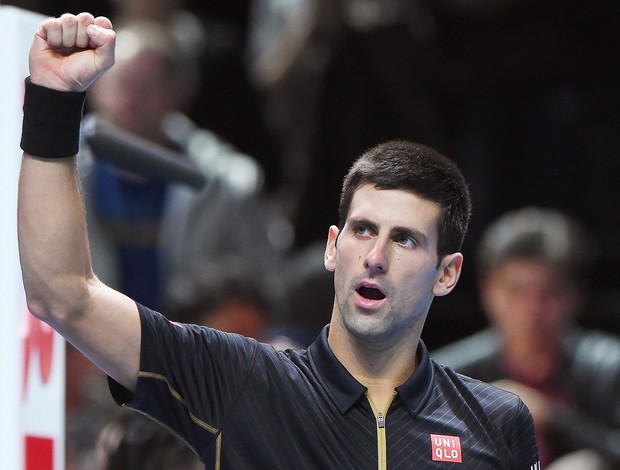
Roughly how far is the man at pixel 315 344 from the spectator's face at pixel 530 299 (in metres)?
2.42

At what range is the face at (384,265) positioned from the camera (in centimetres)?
286

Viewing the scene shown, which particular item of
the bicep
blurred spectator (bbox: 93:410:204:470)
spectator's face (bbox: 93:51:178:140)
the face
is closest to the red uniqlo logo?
the face

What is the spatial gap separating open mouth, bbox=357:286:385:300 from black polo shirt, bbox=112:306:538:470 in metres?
0.18

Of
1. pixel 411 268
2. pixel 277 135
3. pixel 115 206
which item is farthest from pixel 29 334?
pixel 277 135

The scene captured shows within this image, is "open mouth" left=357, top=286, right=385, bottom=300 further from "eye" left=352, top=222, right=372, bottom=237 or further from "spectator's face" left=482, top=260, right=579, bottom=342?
"spectator's face" left=482, top=260, right=579, bottom=342

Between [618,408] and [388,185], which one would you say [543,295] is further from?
[388,185]

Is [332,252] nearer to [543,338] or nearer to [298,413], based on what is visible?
[298,413]

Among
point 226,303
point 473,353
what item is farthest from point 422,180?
point 473,353

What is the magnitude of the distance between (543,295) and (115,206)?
1.99 meters

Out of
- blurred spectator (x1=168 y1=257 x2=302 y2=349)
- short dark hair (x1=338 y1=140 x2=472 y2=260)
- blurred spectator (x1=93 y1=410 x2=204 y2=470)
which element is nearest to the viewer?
short dark hair (x1=338 y1=140 x2=472 y2=260)

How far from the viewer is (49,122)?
2.60 metres

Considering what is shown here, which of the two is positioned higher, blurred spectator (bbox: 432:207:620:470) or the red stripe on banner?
blurred spectator (bbox: 432:207:620:470)

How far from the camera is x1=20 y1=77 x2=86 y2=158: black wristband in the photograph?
260 cm

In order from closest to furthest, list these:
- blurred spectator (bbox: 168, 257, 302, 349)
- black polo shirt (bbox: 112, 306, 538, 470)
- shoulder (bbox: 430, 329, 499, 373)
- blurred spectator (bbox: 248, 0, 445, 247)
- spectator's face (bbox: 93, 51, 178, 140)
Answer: black polo shirt (bbox: 112, 306, 538, 470) → blurred spectator (bbox: 168, 257, 302, 349) → shoulder (bbox: 430, 329, 499, 373) → spectator's face (bbox: 93, 51, 178, 140) → blurred spectator (bbox: 248, 0, 445, 247)
